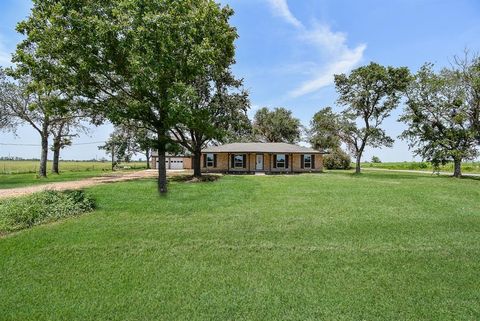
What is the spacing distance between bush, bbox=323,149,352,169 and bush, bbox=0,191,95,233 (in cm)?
4317

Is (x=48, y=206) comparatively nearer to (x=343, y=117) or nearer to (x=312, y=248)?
(x=312, y=248)

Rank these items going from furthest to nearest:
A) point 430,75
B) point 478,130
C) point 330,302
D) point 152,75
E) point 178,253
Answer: point 430,75
point 478,130
point 152,75
point 178,253
point 330,302

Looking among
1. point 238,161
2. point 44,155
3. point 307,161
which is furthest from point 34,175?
point 307,161

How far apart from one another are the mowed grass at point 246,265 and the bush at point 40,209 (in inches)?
27.6

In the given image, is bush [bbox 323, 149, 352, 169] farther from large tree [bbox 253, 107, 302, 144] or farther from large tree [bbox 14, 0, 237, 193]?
large tree [bbox 14, 0, 237, 193]

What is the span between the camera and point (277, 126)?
179 ft

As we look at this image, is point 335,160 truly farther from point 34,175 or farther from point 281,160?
point 34,175

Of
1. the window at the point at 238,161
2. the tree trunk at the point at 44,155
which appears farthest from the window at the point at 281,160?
the tree trunk at the point at 44,155

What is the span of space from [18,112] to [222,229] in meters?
27.1

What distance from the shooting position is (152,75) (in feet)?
44.7

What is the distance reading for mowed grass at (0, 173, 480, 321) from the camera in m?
4.78

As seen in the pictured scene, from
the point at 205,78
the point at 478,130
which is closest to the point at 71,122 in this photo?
the point at 205,78

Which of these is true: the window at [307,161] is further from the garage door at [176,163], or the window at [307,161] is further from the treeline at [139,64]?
the garage door at [176,163]

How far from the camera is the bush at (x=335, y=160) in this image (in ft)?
165
